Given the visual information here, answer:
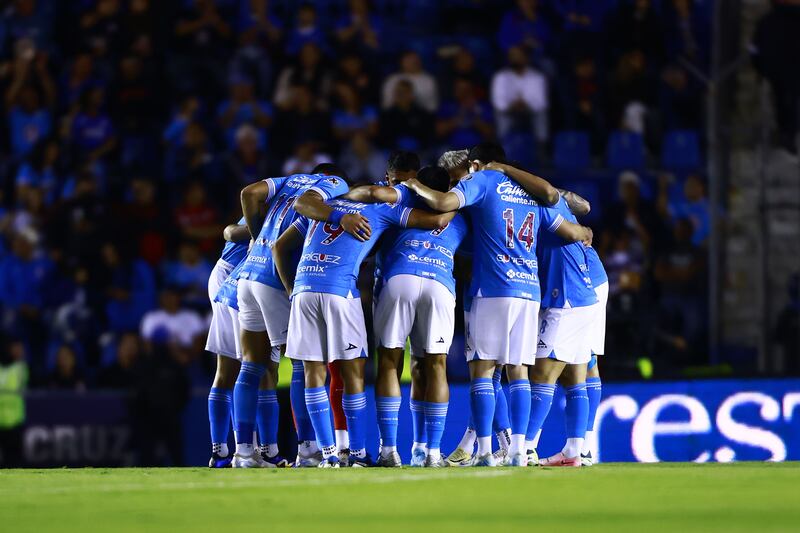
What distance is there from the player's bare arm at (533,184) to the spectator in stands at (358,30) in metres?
8.34

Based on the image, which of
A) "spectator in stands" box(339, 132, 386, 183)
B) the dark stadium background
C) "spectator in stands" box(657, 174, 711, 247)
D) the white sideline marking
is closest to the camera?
the white sideline marking

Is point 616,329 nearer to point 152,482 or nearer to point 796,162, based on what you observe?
point 796,162

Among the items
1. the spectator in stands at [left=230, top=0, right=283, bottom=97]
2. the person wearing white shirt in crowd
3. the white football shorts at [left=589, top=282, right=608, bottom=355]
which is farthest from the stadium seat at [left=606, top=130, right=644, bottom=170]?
the white football shorts at [left=589, top=282, right=608, bottom=355]

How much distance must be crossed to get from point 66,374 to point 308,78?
4.50 m

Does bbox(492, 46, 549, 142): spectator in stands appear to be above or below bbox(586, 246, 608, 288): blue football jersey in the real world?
above

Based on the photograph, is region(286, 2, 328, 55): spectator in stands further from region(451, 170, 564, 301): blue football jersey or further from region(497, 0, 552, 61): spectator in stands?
region(451, 170, 564, 301): blue football jersey

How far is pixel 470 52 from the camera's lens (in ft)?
59.2

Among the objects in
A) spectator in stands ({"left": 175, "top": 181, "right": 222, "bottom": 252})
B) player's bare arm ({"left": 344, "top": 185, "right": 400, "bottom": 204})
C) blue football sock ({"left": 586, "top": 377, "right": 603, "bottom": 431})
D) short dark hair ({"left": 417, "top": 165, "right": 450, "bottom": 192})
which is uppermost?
spectator in stands ({"left": 175, "top": 181, "right": 222, "bottom": 252})

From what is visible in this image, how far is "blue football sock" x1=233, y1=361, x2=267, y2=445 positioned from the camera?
379 inches

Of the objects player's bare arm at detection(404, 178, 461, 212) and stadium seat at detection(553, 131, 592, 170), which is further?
stadium seat at detection(553, 131, 592, 170)

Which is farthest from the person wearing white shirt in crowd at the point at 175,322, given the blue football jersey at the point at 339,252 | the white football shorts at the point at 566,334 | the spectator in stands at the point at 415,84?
the white football shorts at the point at 566,334

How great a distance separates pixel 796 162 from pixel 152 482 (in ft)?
31.7

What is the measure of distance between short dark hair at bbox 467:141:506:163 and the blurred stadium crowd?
16.2ft

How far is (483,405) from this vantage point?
30.1 ft
